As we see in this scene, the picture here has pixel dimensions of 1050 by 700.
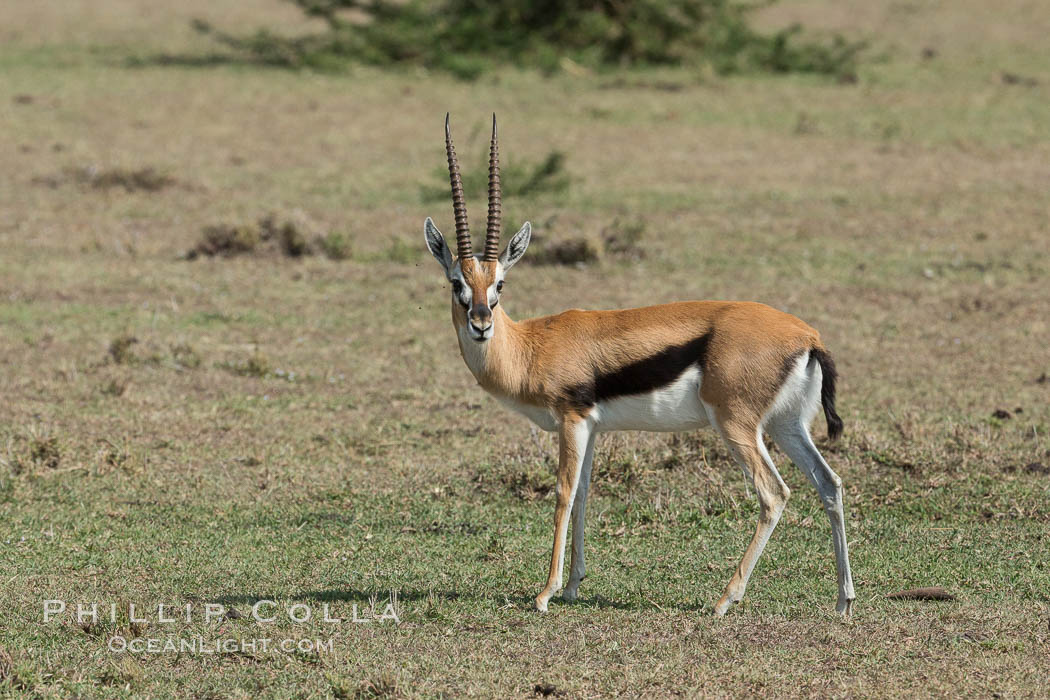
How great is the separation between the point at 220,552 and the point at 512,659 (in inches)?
77.6

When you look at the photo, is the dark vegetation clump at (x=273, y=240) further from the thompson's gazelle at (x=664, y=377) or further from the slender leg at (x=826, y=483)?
the slender leg at (x=826, y=483)

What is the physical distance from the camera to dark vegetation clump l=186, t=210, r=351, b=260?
12.6 metres

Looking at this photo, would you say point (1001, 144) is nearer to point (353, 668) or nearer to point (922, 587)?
point (922, 587)

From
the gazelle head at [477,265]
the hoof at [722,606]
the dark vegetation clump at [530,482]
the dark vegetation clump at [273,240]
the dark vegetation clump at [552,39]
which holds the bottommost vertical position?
the dark vegetation clump at [530,482]

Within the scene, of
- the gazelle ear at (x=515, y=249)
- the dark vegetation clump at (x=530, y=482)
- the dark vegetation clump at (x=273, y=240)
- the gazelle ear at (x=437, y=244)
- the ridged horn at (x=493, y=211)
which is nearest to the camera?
the ridged horn at (x=493, y=211)

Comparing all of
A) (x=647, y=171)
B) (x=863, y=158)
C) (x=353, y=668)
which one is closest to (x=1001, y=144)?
(x=863, y=158)

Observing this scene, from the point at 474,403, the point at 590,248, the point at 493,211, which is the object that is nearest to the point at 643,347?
the point at 493,211

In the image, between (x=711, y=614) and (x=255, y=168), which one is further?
(x=255, y=168)

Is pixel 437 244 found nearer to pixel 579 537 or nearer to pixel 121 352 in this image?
pixel 579 537

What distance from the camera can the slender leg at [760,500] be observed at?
5535 millimetres

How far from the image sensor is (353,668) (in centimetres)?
507

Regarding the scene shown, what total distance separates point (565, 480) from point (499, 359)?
0.58m

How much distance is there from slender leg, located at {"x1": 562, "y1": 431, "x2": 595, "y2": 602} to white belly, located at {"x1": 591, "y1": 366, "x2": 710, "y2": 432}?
244mm

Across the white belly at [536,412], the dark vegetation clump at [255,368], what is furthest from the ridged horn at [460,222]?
the dark vegetation clump at [255,368]
